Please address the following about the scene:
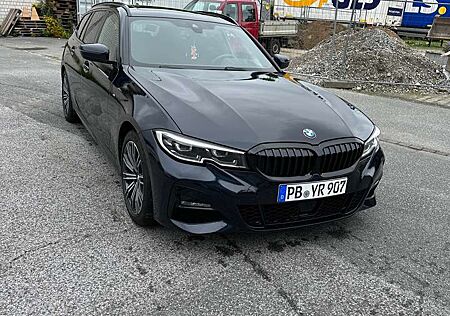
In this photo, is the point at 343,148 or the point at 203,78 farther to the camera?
the point at 203,78

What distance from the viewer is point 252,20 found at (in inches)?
620

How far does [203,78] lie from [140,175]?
100 centimetres

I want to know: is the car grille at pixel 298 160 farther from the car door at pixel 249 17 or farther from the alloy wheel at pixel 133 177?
the car door at pixel 249 17

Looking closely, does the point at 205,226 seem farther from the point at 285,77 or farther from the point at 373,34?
the point at 373,34

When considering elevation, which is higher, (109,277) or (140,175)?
(140,175)

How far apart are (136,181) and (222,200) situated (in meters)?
0.84

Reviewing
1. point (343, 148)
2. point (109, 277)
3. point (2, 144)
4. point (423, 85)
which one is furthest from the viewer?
point (423, 85)

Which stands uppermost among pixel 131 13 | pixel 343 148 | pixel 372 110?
pixel 131 13

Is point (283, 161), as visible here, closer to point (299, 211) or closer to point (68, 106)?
point (299, 211)

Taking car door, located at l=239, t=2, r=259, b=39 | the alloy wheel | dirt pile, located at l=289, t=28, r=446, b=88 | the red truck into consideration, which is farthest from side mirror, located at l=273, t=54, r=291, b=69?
car door, located at l=239, t=2, r=259, b=39

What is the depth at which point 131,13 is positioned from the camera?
4.28 m

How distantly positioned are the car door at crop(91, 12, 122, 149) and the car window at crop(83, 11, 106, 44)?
14.7 inches

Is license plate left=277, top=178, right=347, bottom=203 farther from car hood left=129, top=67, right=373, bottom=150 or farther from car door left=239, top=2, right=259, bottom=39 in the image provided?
car door left=239, top=2, right=259, bottom=39

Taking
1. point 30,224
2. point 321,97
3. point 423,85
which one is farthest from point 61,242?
point 423,85
